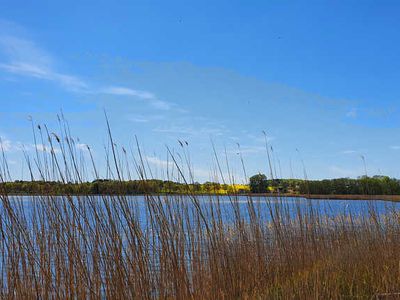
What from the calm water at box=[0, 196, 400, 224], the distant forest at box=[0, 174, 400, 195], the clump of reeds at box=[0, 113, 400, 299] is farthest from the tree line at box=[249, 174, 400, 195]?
the clump of reeds at box=[0, 113, 400, 299]

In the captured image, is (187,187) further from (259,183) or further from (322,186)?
(322,186)

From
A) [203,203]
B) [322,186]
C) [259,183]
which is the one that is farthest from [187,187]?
[322,186]

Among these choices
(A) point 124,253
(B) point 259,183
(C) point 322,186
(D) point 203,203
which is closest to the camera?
(A) point 124,253

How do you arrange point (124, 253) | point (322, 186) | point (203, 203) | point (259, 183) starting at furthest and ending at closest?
point (322, 186) < point (259, 183) < point (203, 203) < point (124, 253)

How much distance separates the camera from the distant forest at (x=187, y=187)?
8.84ft

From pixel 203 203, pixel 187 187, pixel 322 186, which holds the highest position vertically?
pixel 187 187

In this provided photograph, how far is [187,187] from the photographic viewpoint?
3.13 m

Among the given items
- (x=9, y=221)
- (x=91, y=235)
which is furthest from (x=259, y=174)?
(x=9, y=221)

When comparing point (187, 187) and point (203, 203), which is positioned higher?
point (187, 187)

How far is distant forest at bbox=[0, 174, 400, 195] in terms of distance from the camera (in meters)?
2.69

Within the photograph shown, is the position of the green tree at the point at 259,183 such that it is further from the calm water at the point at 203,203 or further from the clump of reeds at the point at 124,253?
the clump of reeds at the point at 124,253

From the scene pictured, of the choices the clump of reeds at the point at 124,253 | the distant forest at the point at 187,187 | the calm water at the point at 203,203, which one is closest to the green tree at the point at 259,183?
the distant forest at the point at 187,187

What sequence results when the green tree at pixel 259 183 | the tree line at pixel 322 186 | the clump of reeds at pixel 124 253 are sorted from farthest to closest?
the tree line at pixel 322 186, the green tree at pixel 259 183, the clump of reeds at pixel 124 253

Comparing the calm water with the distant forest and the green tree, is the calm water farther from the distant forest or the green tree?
the green tree
